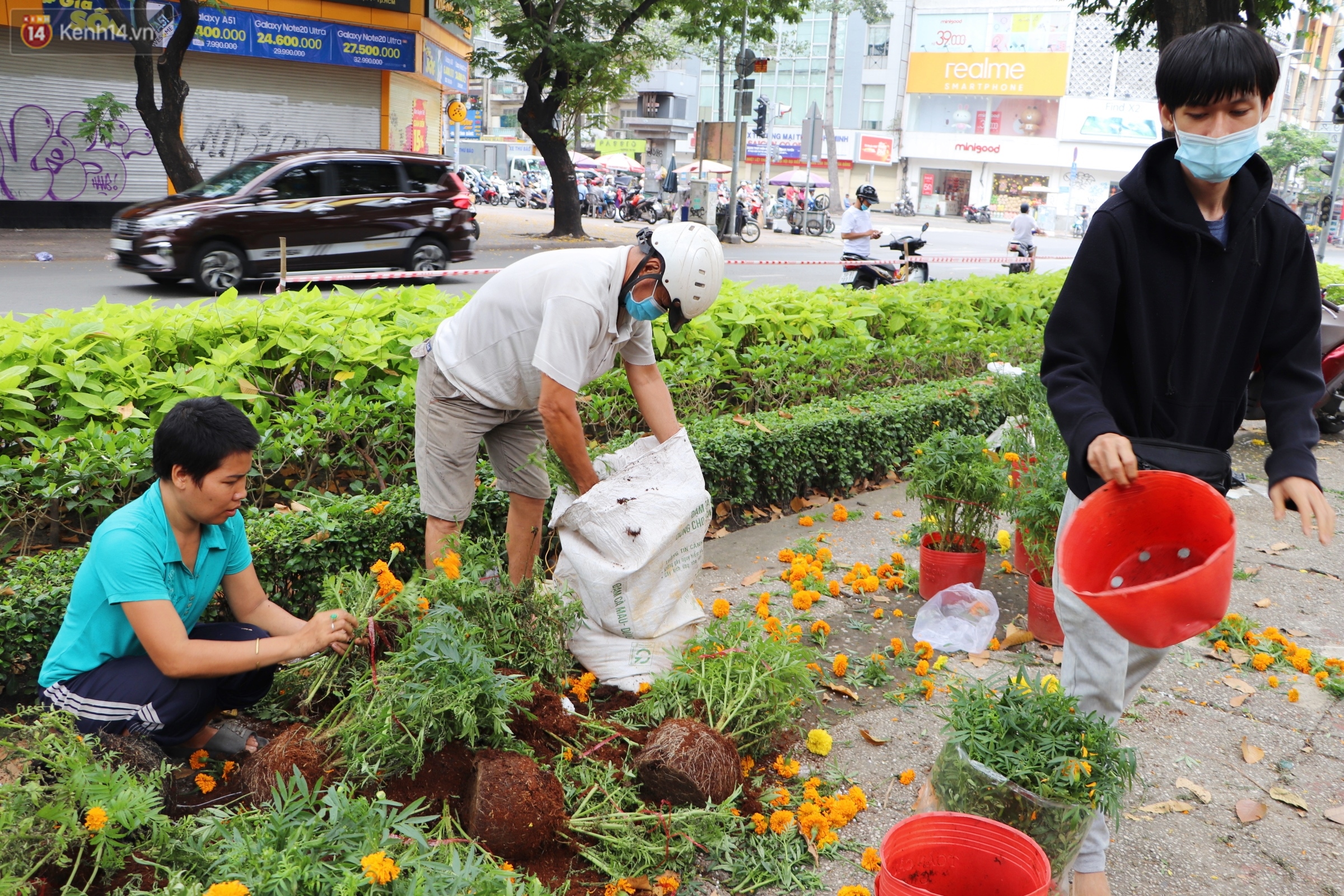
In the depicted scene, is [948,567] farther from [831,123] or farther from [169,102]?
[831,123]

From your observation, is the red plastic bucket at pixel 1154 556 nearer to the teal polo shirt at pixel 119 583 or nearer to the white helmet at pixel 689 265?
the white helmet at pixel 689 265

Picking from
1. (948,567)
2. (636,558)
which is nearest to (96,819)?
(636,558)

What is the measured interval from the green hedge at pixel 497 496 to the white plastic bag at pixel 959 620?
1.29m

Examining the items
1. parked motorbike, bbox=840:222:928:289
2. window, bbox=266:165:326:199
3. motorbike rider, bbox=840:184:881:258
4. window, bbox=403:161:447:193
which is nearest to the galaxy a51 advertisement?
window, bbox=266:165:326:199

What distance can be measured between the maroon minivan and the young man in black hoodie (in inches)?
457

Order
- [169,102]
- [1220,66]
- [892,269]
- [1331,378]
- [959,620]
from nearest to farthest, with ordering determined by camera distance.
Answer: [1220,66] < [959,620] < [1331,378] < [892,269] < [169,102]

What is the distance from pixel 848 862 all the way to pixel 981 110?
6066 centimetres

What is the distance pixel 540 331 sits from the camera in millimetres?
3191

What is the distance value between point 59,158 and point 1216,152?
21.4 m

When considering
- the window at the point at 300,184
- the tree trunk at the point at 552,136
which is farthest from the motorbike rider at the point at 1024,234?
the window at the point at 300,184

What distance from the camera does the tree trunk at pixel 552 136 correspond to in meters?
19.8

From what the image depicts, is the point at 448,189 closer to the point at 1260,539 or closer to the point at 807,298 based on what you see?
the point at 807,298

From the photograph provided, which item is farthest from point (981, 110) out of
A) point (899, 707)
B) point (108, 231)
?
point (899, 707)

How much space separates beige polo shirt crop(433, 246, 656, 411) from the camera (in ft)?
9.91
